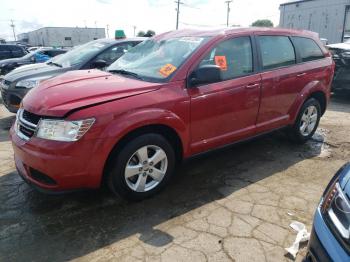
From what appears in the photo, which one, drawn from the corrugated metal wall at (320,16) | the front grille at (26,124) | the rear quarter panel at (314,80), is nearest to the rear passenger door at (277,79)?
the rear quarter panel at (314,80)

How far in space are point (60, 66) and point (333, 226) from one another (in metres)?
5.62

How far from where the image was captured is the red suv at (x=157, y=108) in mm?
2896

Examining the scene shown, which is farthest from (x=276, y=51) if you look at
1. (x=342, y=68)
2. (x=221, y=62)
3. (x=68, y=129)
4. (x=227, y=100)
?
(x=342, y=68)

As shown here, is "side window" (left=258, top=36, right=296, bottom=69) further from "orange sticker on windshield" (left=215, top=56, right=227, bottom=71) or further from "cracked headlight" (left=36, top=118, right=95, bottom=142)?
"cracked headlight" (left=36, top=118, right=95, bottom=142)

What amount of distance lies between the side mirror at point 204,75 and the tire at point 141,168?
672mm

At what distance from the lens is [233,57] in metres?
3.90

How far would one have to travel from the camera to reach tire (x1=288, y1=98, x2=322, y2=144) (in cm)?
490

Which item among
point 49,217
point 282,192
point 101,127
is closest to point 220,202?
point 282,192

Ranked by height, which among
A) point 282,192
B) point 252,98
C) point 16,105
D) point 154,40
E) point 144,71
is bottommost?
point 282,192

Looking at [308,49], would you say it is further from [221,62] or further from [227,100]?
[227,100]

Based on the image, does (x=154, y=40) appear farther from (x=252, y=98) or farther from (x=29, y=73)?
(x=29, y=73)

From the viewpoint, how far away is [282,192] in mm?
3654

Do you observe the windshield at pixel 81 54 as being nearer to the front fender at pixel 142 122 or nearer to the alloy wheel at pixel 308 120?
the front fender at pixel 142 122

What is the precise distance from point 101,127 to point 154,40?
1.89 m
